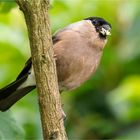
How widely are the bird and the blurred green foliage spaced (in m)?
0.55

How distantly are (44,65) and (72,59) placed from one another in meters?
0.77

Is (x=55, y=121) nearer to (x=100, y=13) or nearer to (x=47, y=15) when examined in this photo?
(x=47, y=15)

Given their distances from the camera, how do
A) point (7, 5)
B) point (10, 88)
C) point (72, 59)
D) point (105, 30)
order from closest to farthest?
1. point (7, 5)
2. point (72, 59)
3. point (10, 88)
4. point (105, 30)

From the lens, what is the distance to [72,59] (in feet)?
10.2

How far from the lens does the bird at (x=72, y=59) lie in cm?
310

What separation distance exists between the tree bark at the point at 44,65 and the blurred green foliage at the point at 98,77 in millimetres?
1337

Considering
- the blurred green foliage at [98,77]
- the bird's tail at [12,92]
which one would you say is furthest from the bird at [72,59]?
the blurred green foliage at [98,77]

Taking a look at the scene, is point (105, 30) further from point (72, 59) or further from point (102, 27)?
point (72, 59)

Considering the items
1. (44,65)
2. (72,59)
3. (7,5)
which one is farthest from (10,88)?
(44,65)

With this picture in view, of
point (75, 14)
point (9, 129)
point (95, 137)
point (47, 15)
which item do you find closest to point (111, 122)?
point (95, 137)

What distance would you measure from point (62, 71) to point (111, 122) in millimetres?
1241

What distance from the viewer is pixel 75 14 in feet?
14.6

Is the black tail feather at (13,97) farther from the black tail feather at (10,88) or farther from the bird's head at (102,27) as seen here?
the bird's head at (102,27)

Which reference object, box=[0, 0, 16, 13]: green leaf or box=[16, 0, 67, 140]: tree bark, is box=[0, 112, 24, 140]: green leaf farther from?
box=[0, 0, 16, 13]: green leaf
